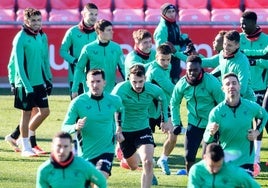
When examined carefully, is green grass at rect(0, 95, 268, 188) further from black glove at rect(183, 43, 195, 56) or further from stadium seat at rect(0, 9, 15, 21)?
stadium seat at rect(0, 9, 15, 21)

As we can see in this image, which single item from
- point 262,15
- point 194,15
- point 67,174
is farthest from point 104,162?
point 262,15

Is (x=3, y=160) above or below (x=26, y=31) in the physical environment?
below

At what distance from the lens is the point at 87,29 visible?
17.2 meters

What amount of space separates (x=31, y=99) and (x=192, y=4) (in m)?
10.2

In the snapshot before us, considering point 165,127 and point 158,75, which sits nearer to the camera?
point 165,127

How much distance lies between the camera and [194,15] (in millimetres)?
25297

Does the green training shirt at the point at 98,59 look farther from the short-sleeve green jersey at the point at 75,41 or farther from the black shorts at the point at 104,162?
the black shorts at the point at 104,162

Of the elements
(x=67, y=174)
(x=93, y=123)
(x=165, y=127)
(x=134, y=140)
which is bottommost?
(x=67, y=174)

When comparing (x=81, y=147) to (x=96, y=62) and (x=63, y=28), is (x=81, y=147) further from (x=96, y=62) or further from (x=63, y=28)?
(x=63, y=28)

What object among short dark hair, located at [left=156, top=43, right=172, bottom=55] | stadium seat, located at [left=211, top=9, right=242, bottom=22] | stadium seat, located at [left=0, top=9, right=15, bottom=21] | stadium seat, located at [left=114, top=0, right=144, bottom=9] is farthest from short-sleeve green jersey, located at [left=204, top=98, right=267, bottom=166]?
stadium seat, located at [left=114, top=0, right=144, bottom=9]

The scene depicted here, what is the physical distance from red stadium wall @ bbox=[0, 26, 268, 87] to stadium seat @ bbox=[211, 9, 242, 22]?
166 cm

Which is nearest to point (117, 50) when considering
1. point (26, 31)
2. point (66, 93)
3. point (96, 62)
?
point (96, 62)

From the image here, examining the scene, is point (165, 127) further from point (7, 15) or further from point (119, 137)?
point (7, 15)

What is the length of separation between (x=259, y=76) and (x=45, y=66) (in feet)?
10.5
